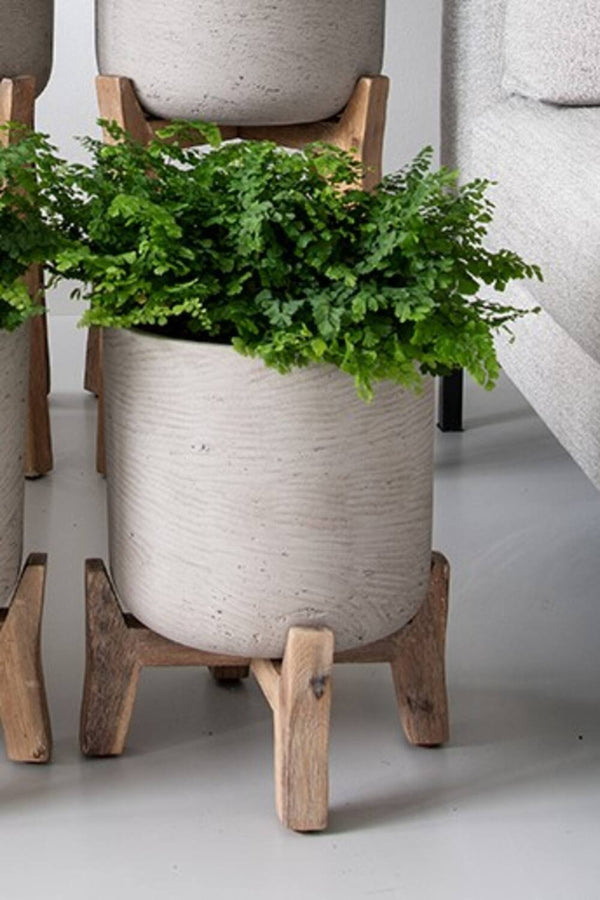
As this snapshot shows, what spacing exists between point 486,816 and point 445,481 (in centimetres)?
89

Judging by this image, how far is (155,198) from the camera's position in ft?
4.72

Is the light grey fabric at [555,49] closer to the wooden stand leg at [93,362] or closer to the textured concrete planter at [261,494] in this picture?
the wooden stand leg at [93,362]

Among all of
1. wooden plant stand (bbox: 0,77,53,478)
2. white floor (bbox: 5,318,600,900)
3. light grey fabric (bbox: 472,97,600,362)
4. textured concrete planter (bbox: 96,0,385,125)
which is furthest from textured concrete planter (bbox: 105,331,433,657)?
wooden plant stand (bbox: 0,77,53,478)

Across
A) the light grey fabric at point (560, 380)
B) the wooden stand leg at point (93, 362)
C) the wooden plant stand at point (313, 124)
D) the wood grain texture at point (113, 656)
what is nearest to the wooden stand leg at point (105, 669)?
the wood grain texture at point (113, 656)

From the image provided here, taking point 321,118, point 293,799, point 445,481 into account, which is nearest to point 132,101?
point 321,118

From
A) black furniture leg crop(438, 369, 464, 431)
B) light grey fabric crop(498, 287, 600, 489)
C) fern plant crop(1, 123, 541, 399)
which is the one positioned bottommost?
black furniture leg crop(438, 369, 464, 431)

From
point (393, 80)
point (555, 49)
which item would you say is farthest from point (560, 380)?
point (393, 80)

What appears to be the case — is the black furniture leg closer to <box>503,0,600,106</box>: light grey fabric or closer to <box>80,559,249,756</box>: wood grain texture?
<box>503,0,600,106</box>: light grey fabric

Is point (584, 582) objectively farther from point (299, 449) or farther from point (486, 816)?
point (299, 449)

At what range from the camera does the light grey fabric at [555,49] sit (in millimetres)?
2096

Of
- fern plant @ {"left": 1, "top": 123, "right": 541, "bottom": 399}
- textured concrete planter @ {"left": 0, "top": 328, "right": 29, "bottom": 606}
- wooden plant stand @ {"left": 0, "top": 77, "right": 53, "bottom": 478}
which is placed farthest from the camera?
wooden plant stand @ {"left": 0, "top": 77, "right": 53, "bottom": 478}

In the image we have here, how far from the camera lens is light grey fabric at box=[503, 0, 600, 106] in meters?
2.10

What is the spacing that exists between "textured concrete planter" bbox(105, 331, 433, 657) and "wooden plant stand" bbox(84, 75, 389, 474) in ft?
2.43

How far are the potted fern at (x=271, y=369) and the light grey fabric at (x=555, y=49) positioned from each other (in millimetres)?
695
